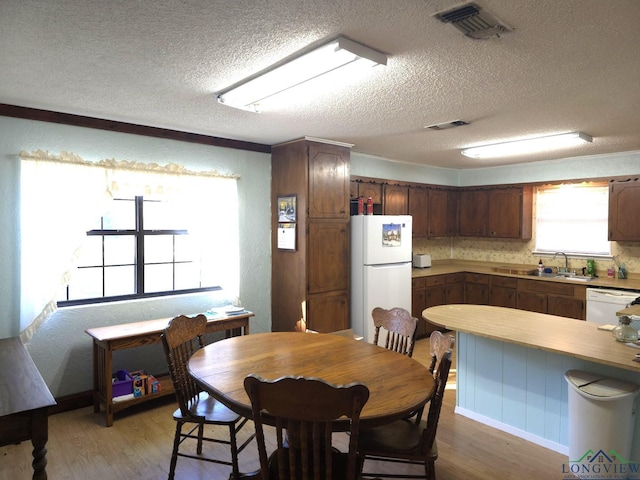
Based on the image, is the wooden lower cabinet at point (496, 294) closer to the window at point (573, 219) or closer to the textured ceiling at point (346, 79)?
the window at point (573, 219)

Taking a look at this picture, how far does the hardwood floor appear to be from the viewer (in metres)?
2.58

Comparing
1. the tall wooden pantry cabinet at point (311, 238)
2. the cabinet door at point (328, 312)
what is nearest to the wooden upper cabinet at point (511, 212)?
the tall wooden pantry cabinet at point (311, 238)

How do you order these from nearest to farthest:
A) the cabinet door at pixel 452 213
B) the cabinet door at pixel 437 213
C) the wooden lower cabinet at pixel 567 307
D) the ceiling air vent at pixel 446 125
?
the ceiling air vent at pixel 446 125 < the wooden lower cabinet at pixel 567 307 < the cabinet door at pixel 437 213 < the cabinet door at pixel 452 213

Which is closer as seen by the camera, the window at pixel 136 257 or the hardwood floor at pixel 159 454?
the hardwood floor at pixel 159 454

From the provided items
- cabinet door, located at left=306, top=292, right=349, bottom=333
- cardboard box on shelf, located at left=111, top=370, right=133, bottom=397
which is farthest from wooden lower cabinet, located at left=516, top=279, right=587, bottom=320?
cardboard box on shelf, located at left=111, top=370, right=133, bottom=397

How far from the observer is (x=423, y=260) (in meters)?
6.17

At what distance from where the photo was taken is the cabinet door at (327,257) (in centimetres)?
436

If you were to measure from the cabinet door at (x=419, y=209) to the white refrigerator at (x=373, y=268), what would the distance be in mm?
1130

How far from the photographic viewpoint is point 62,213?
334cm

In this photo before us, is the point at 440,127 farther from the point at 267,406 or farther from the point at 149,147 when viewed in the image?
the point at 267,406

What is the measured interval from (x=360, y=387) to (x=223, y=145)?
10.8 feet

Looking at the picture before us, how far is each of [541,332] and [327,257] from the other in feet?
7.38

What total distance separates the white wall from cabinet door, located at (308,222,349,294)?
1.65ft

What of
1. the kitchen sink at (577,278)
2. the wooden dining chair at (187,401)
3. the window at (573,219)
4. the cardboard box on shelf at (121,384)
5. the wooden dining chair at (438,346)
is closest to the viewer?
the wooden dining chair at (438,346)
